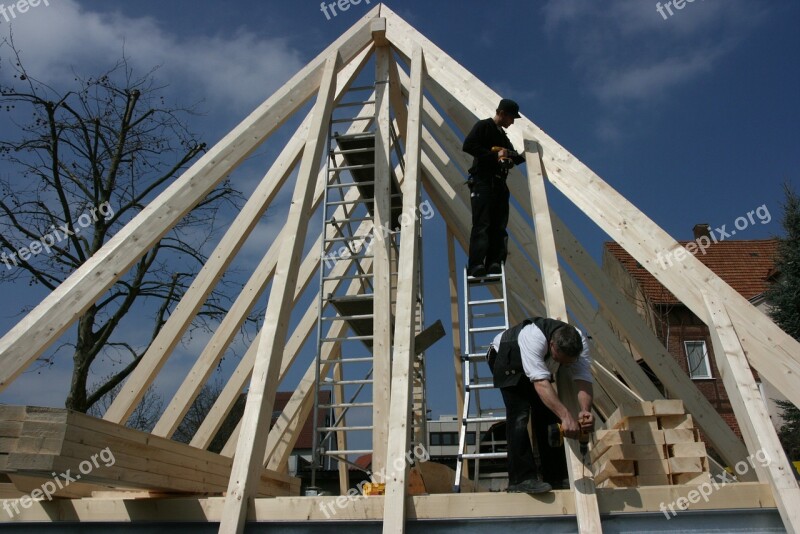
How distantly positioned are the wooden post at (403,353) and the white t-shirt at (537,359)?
2.42 ft

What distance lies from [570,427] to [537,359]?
1.37 feet

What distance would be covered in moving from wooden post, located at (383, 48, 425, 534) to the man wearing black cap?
57 cm

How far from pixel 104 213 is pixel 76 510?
8.11 metres

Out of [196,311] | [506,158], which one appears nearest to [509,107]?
[506,158]

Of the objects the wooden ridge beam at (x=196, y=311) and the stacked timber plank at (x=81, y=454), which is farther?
the wooden ridge beam at (x=196, y=311)

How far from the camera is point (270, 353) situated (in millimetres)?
4379

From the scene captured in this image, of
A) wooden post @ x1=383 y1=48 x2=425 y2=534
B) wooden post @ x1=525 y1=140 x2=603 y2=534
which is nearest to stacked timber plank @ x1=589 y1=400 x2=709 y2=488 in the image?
wooden post @ x1=525 y1=140 x2=603 y2=534

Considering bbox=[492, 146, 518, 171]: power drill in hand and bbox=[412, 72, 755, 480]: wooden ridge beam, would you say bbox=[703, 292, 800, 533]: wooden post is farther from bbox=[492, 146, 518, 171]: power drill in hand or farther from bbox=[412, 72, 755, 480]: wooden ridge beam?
bbox=[492, 146, 518, 171]: power drill in hand

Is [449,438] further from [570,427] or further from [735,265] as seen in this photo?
[570,427]

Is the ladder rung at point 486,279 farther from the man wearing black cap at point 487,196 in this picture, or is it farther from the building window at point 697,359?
the building window at point 697,359

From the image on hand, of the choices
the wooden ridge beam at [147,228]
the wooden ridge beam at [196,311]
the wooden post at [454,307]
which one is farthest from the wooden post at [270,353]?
the wooden post at [454,307]

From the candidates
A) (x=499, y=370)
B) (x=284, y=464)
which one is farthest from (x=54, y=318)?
(x=284, y=464)

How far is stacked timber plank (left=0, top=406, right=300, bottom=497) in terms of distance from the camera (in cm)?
338

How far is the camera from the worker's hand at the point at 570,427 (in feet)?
11.7
